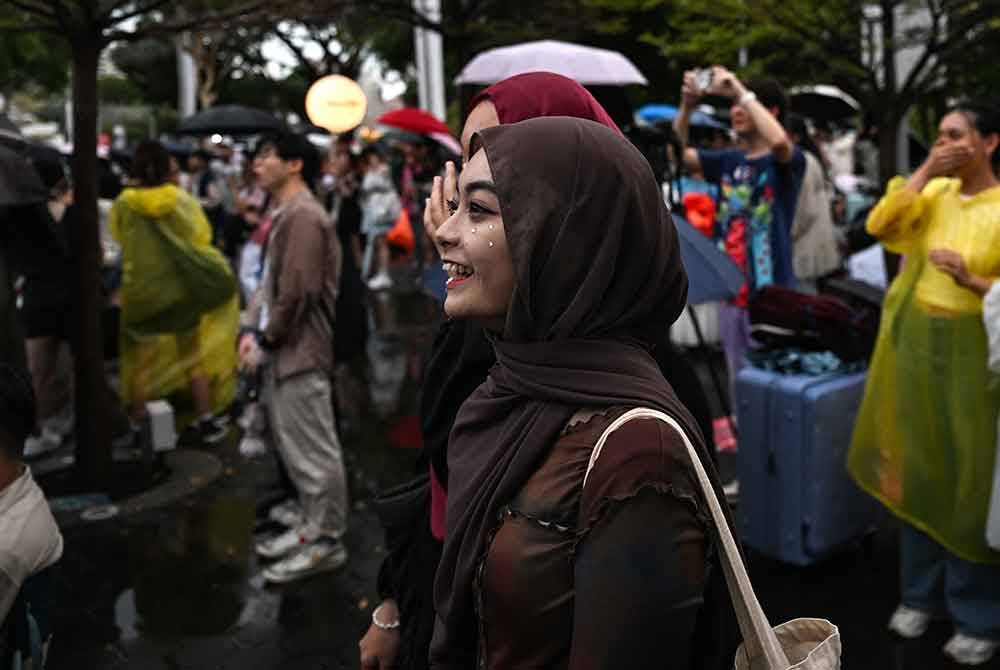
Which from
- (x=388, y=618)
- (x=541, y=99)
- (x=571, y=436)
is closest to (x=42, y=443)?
(x=388, y=618)

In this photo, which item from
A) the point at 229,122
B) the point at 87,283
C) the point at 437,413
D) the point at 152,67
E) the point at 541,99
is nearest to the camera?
the point at 541,99

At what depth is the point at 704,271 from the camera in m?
3.99

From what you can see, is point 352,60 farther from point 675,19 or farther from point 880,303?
point 880,303

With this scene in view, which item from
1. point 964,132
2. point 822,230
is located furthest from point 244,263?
point 964,132

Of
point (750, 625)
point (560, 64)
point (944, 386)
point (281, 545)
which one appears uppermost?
point (560, 64)

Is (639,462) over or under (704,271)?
over

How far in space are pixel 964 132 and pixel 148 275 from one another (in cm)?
496

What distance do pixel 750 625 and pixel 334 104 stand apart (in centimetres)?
697

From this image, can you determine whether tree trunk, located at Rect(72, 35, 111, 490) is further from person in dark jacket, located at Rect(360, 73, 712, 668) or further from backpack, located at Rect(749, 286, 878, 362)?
person in dark jacket, located at Rect(360, 73, 712, 668)

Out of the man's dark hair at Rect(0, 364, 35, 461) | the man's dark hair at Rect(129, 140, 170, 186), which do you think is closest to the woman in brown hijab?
the man's dark hair at Rect(0, 364, 35, 461)

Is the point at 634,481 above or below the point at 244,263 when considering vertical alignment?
above

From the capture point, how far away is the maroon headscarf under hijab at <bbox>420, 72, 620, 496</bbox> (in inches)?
84.0

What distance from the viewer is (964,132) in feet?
12.7

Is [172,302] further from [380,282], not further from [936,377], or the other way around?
[380,282]
